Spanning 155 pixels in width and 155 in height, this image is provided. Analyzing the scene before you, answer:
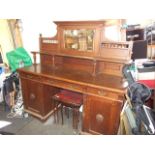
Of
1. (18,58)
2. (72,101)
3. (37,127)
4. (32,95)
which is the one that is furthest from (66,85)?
(18,58)

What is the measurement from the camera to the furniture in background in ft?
5.76

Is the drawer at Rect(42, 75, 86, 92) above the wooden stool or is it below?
above

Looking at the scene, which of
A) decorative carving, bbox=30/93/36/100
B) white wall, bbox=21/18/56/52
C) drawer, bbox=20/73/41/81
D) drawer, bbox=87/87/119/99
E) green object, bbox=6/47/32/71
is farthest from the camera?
green object, bbox=6/47/32/71

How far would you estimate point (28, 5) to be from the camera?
46 centimetres

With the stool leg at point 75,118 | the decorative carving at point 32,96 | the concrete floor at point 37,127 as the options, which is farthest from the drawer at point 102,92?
the decorative carving at point 32,96

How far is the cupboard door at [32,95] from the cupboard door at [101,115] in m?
0.74

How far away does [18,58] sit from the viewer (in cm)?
269

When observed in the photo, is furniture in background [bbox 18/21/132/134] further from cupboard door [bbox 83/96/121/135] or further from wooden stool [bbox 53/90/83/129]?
wooden stool [bbox 53/90/83/129]

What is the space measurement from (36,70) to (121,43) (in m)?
1.22

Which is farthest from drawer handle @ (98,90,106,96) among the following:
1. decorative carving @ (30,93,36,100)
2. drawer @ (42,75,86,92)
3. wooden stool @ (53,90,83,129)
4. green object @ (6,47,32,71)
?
green object @ (6,47,32,71)

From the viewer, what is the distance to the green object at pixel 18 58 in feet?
8.67

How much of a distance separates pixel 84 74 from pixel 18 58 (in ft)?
4.16

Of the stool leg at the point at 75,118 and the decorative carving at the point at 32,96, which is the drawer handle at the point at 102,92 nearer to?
the stool leg at the point at 75,118

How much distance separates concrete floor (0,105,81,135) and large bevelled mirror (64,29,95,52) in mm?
1140
